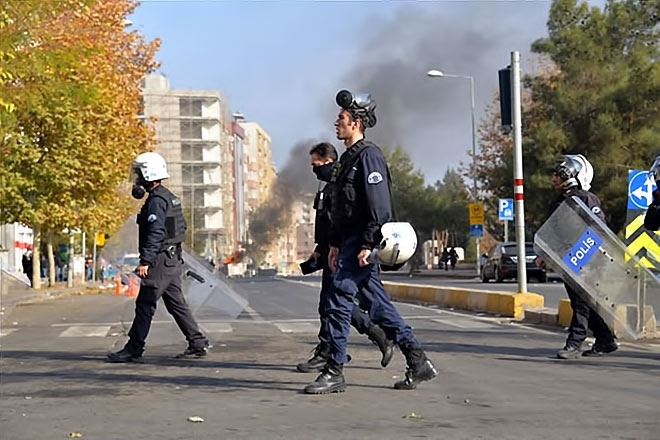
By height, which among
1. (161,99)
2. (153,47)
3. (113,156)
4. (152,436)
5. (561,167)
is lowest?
(152,436)

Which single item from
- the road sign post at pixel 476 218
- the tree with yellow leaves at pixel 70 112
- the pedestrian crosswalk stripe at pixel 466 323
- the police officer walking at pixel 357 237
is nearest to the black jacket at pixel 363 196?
the police officer walking at pixel 357 237

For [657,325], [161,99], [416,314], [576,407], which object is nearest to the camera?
[576,407]

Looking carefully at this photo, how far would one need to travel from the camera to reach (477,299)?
733 inches

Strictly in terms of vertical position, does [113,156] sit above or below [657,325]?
above

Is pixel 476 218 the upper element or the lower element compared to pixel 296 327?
upper

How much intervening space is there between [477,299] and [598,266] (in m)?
8.12

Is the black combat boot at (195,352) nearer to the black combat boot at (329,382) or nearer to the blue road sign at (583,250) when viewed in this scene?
the black combat boot at (329,382)

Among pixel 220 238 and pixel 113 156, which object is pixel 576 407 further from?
pixel 220 238

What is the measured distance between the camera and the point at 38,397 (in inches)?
306

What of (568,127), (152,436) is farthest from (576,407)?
(568,127)

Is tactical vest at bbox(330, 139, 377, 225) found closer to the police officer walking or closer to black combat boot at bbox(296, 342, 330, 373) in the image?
the police officer walking

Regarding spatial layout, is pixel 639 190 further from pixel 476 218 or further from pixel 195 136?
pixel 195 136

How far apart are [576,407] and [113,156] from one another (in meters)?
25.5

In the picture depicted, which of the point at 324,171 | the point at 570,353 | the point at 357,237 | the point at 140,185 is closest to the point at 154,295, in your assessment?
the point at 140,185
